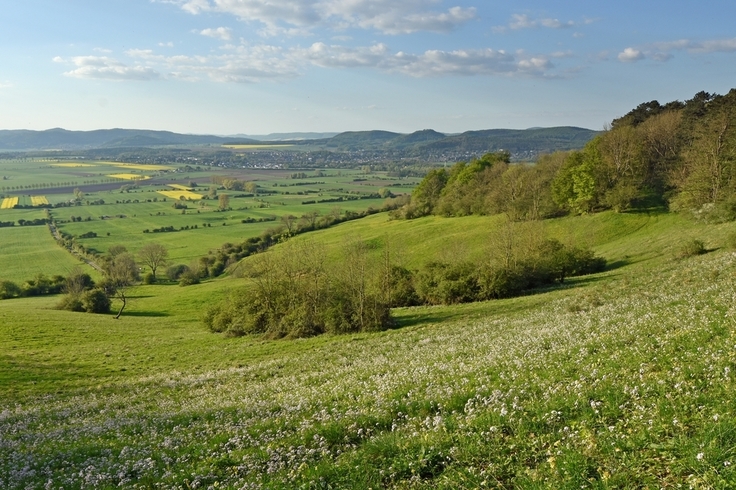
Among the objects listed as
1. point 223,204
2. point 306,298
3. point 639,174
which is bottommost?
point 306,298

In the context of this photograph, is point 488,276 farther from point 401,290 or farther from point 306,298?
point 306,298

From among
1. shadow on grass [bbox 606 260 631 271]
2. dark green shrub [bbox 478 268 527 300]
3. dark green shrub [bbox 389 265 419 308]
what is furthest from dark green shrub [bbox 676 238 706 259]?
dark green shrub [bbox 389 265 419 308]

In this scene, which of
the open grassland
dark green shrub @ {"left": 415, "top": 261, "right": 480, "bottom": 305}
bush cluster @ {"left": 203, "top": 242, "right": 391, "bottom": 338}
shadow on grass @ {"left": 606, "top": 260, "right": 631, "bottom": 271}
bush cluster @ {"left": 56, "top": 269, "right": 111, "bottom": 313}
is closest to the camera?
bush cluster @ {"left": 203, "top": 242, "right": 391, "bottom": 338}

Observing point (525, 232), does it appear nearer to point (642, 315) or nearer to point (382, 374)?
point (642, 315)

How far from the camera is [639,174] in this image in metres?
76.9

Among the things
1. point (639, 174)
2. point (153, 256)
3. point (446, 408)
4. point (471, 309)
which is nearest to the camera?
point (446, 408)

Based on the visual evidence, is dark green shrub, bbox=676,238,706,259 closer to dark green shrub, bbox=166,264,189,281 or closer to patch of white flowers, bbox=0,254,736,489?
patch of white flowers, bbox=0,254,736,489

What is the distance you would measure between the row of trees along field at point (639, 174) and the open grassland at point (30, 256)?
9557cm

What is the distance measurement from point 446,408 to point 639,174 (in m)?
81.1

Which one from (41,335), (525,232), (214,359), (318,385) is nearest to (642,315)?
(318,385)

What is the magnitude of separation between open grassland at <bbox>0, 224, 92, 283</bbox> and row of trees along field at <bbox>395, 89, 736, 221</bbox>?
9557 centimetres

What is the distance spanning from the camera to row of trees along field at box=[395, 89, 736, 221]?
195ft

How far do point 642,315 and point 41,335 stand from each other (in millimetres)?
58199

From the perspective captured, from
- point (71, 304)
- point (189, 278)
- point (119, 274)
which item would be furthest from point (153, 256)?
point (71, 304)
